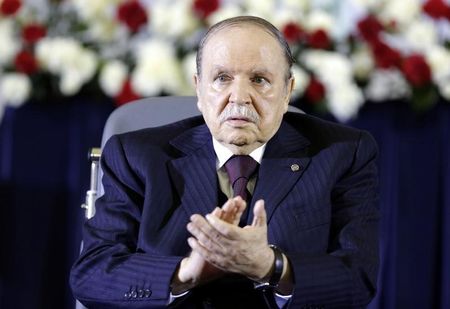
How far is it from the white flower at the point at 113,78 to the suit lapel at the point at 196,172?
1.22 metres

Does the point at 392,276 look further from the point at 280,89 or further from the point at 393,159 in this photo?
the point at 280,89

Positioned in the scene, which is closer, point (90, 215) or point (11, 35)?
point (90, 215)

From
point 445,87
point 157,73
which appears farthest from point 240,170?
point 445,87

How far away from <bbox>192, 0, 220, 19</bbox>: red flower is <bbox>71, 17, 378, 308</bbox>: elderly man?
125cm

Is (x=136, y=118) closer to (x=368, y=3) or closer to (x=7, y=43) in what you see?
(x=7, y=43)

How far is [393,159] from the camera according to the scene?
3.65 metres

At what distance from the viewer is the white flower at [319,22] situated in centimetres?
363

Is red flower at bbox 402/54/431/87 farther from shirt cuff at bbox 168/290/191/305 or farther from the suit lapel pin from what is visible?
shirt cuff at bbox 168/290/191/305

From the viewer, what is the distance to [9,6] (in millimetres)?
3561

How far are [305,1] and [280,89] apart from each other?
5.11 ft

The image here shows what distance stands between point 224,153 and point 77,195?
147cm

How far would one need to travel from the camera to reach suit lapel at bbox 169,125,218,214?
2.22 meters

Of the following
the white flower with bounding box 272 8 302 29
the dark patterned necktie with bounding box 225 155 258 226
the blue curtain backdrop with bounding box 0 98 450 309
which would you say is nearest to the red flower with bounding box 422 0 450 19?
the blue curtain backdrop with bounding box 0 98 450 309

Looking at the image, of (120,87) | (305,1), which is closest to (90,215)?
(120,87)
